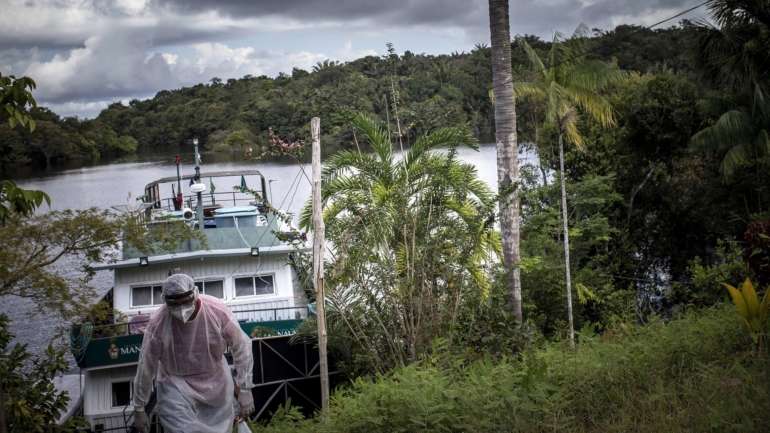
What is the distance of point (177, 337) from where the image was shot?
16.8 ft

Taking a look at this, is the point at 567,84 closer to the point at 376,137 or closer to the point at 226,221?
the point at 376,137

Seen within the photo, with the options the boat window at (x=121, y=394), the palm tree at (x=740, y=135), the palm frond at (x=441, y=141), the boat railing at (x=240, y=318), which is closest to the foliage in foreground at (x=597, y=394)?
the palm frond at (x=441, y=141)

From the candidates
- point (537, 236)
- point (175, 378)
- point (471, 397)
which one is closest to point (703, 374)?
point (471, 397)

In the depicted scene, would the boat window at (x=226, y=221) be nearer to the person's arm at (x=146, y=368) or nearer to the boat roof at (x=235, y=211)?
the boat roof at (x=235, y=211)

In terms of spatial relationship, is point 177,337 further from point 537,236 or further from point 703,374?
point 537,236

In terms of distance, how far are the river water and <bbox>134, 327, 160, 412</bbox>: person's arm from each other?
22.6m

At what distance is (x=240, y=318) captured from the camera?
57.2 ft

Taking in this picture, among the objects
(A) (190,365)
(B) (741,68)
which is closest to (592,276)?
(B) (741,68)

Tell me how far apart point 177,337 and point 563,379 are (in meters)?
3.07

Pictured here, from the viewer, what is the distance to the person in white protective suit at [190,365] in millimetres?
5082

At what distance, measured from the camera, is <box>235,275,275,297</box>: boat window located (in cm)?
1844

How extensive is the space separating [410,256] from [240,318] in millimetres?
6797

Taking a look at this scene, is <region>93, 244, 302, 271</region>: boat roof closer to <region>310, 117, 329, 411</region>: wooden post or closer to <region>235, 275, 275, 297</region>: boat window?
<region>235, 275, 275, 297</region>: boat window

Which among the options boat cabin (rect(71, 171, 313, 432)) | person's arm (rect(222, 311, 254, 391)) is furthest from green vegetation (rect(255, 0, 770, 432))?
boat cabin (rect(71, 171, 313, 432))
